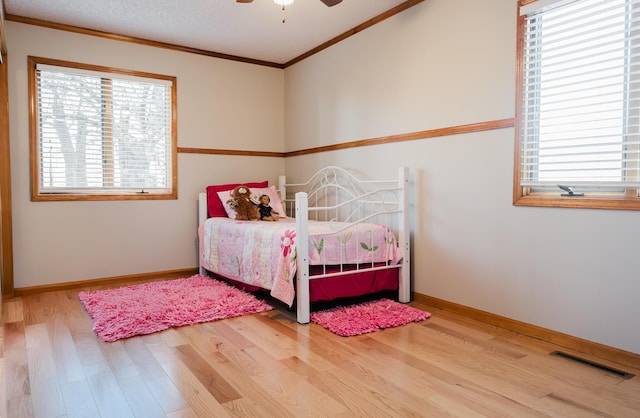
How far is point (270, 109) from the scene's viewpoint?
4.77 m

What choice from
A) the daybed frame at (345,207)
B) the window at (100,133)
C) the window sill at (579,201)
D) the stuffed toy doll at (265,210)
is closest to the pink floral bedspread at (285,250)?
the daybed frame at (345,207)

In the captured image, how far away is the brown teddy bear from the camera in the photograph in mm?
3826

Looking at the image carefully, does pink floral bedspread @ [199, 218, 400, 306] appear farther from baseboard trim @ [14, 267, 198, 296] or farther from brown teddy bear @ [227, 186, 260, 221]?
baseboard trim @ [14, 267, 198, 296]

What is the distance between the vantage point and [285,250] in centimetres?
282

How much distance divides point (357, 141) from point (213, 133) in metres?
1.56

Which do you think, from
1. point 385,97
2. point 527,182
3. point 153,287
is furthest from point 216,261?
point 527,182

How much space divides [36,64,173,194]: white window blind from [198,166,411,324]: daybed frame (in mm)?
635

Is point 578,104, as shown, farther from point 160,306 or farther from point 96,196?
point 96,196

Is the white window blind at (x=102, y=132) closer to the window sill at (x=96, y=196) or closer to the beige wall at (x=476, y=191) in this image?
the window sill at (x=96, y=196)

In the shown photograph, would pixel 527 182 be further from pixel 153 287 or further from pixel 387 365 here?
pixel 153 287

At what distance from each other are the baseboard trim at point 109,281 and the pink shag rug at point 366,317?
6.26 feet

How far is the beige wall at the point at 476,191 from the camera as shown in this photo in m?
2.15

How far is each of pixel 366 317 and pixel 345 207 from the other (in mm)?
1353

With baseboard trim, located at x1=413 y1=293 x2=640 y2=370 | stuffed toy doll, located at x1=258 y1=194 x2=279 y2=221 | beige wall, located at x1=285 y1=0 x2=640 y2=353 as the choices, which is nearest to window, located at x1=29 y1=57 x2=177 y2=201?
stuffed toy doll, located at x1=258 y1=194 x2=279 y2=221
